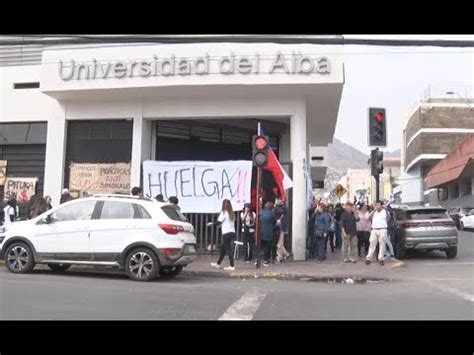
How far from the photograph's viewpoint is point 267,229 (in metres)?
14.5

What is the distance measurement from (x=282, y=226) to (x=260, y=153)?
2436 millimetres

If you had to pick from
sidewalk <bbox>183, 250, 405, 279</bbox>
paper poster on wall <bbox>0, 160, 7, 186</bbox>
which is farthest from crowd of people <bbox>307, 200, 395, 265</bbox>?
paper poster on wall <bbox>0, 160, 7, 186</bbox>

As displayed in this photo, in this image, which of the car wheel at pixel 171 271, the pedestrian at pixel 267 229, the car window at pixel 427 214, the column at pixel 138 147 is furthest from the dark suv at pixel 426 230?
the column at pixel 138 147

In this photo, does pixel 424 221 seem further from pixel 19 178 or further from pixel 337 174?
pixel 337 174

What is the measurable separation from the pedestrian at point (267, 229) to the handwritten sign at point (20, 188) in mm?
7568

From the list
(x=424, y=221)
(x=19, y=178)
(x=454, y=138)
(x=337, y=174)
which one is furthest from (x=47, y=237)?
(x=337, y=174)

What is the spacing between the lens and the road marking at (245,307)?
7766 mm

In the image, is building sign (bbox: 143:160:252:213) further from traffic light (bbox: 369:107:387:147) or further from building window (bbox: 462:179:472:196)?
building window (bbox: 462:179:472:196)

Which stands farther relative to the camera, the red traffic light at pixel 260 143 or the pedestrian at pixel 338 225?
the pedestrian at pixel 338 225

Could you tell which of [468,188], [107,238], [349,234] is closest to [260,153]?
[349,234]

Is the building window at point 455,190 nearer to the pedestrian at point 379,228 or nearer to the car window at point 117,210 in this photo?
the pedestrian at point 379,228

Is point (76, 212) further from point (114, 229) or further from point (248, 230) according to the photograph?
point (248, 230)

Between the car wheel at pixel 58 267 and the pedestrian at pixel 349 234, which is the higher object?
the pedestrian at pixel 349 234

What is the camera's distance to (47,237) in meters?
11.9
